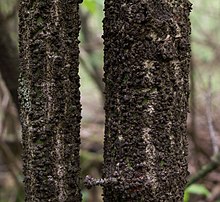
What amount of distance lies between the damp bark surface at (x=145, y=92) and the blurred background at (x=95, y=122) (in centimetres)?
105

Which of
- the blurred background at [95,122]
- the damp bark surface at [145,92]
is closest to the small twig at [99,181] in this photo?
the damp bark surface at [145,92]

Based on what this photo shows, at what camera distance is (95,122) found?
6.91m

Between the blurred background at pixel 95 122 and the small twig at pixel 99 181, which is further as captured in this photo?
the blurred background at pixel 95 122

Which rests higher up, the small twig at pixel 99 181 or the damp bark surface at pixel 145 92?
the damp bark surface at pixel 145 92

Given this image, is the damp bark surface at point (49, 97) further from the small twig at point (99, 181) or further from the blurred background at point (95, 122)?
the blurred background at point (95, 122)

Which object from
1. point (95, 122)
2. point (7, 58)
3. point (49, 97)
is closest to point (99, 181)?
point (49, 97)

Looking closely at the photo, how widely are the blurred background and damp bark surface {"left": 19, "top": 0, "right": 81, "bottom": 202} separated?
3.33 feet

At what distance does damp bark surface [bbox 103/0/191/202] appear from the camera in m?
1.34

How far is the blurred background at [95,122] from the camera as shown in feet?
11.1

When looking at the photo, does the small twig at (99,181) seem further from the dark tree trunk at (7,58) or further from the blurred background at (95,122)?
the dark tree trunk at (7,58)

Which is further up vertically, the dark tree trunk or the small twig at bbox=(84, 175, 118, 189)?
the dark tree trunk

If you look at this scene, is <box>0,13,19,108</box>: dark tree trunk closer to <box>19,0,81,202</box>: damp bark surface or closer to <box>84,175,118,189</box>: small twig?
<box>19,0,81,202</box>: damp bark surface

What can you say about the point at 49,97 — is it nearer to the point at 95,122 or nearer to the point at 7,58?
the point at 7,58

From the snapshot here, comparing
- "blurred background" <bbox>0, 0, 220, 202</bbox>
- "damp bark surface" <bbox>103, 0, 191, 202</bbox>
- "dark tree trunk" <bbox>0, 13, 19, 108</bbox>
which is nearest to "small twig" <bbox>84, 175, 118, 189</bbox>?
"damp bark surface" <bbox>103, 0, 191, 202</bbox>
